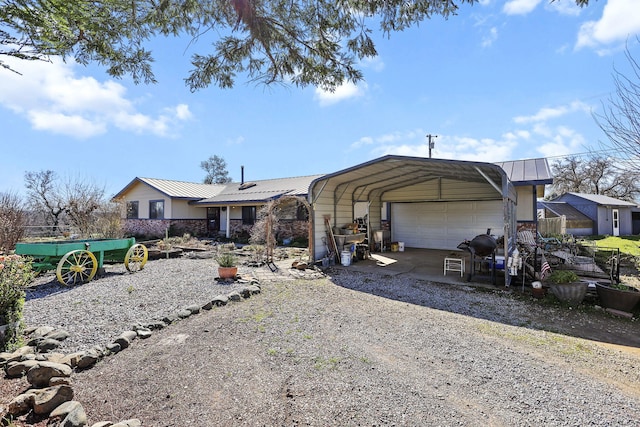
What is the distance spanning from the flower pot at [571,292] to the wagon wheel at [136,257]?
31.7 ft

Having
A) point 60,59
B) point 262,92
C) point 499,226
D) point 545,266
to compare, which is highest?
point 262,92

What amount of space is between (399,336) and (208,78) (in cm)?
466

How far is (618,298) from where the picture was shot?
17.3 ft

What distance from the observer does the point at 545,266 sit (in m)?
6.61

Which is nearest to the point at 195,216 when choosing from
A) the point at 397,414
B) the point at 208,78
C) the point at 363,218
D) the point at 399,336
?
the point at 363,218

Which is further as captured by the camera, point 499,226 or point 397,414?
point 499,226

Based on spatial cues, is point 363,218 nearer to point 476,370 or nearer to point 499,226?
point 499,226

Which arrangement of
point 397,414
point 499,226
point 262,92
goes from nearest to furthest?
1. point 397,414
2. point 262,92
3. point 499,226

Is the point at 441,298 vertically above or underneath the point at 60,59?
underneath

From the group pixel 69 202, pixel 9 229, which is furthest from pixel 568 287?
pixel 69 202

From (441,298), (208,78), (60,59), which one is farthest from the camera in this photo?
(441,298)

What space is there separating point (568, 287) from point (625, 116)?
3.04 metres

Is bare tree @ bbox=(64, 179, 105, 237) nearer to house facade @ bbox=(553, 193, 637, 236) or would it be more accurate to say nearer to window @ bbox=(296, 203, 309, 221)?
window @ bbox=(296, 203, 309, 221)

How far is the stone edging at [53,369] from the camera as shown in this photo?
2.34 meters
